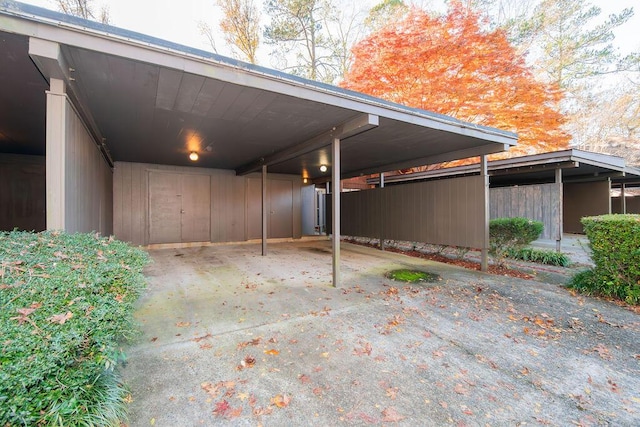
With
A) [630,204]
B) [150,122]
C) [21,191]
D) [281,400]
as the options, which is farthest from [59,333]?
[630,204]

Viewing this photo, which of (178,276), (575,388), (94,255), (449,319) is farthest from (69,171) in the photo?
Answer: (575,388)

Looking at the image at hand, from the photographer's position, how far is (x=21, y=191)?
20.9 ft

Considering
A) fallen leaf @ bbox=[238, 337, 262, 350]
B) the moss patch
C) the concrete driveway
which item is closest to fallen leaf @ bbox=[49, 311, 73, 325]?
the concrete driveway

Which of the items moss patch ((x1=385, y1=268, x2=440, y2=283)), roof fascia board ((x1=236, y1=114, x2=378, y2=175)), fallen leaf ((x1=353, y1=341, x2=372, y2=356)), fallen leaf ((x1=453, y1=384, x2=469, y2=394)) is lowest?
fallen leaf ((x1=453, y1=384, x2=469, y2=394))

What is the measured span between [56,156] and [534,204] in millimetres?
10085

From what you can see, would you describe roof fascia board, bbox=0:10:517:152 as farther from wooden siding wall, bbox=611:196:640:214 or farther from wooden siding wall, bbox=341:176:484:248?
wooden siding wall, bbox=611:196:640:214

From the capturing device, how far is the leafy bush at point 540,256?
5.78 meters

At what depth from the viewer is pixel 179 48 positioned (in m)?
2.43

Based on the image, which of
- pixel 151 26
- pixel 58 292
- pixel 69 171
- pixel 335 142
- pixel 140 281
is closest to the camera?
pixel 58 292

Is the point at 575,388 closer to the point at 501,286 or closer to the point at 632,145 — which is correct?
the point at 501,286

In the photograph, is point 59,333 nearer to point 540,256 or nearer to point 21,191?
point 21,191

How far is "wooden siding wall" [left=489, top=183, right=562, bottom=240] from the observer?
280 inches

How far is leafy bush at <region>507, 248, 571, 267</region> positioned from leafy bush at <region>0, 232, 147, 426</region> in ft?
21.6

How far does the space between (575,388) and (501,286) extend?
8.77ft
